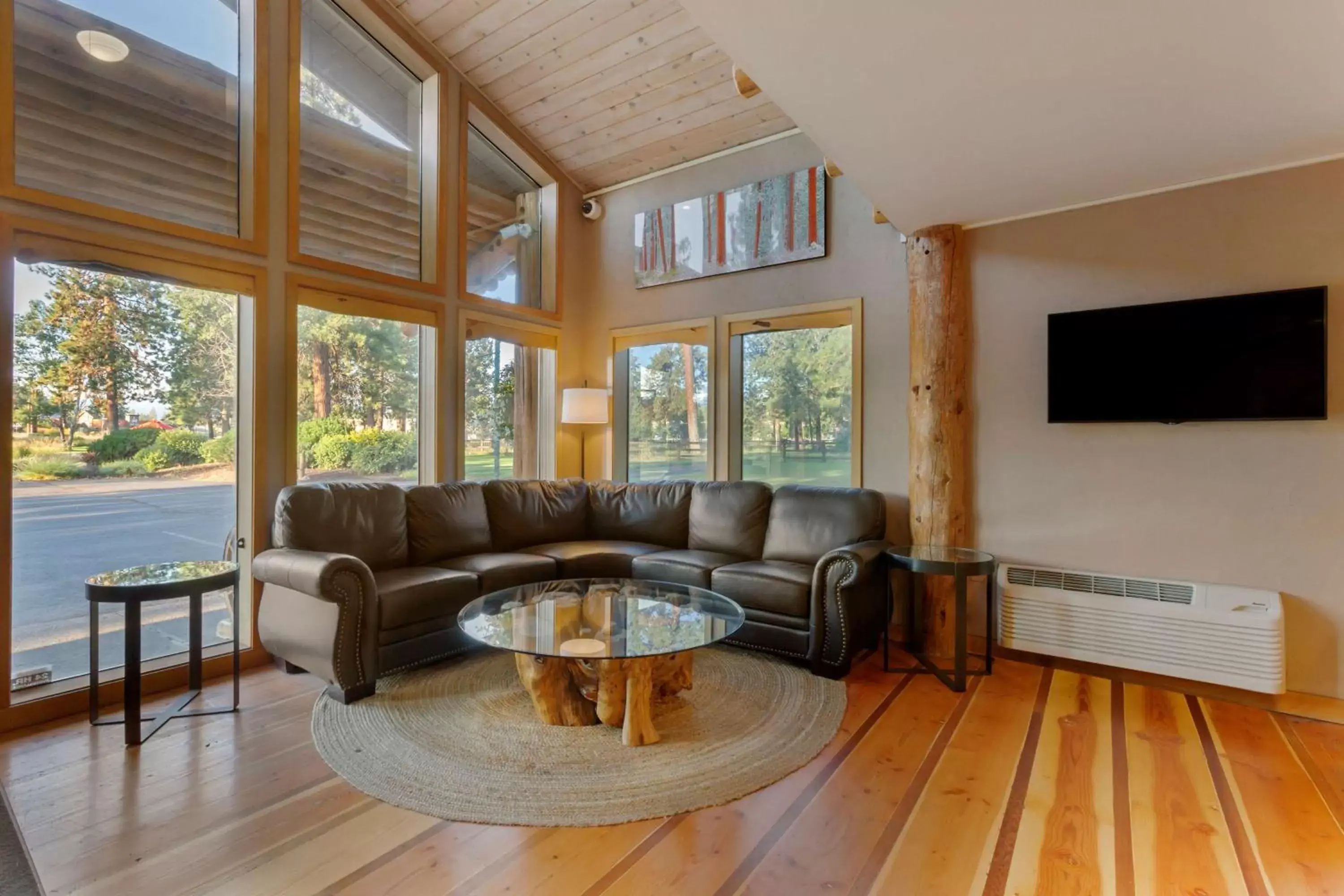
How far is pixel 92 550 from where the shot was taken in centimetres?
274

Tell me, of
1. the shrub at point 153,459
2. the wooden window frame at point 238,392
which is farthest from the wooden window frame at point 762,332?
the shrub at point 153,459

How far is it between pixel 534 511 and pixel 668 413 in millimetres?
1277

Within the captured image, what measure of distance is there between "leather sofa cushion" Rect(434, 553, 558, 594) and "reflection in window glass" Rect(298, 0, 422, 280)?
1.87m

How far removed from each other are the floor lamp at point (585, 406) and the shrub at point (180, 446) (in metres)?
2.25

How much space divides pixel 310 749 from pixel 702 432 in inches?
118

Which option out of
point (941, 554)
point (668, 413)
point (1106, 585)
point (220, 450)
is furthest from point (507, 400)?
point (1106, 585)

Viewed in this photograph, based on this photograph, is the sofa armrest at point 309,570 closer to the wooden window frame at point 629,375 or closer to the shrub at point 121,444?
the shrub at point 121,444

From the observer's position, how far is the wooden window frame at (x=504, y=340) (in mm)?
4195

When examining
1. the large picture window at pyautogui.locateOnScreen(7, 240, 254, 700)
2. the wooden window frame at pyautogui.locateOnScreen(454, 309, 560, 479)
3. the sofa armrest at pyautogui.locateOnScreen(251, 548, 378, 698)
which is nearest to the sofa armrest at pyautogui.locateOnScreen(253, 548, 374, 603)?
the sofa armrest at pyautogui.locateOnScreen(251, 548, 378, 698)

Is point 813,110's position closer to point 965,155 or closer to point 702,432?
point 965,155

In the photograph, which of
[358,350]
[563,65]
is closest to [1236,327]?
[563,65]

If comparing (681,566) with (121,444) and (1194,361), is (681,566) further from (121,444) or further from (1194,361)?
(121,444)

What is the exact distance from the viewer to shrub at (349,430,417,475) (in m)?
3.72

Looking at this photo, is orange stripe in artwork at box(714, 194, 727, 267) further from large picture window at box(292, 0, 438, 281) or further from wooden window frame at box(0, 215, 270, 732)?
wooden window frame at box(0, 215, 270, 732)
